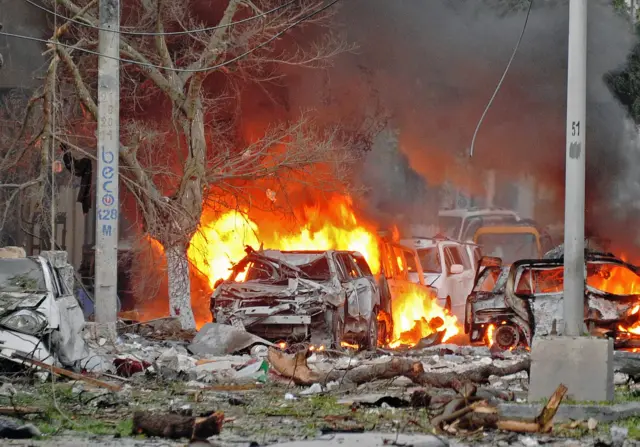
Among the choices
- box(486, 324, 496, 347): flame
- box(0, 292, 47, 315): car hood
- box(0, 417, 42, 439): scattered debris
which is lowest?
box(0, 417, 42, 439): scattered debris

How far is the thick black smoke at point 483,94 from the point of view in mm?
29812

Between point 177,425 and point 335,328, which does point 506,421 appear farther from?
point 335,328

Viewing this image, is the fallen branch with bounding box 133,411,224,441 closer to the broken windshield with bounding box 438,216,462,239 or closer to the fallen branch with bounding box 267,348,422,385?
the fallen branch with bounding box 267,348,422,385

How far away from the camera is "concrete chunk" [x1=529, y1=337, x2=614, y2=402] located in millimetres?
9781

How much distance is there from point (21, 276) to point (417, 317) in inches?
389

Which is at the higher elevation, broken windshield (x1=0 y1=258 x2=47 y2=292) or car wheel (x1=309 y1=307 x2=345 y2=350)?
broken windshield (x1=0 y1=258 x2=47 y2=292)

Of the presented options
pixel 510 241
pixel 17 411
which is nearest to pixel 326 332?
pixel 17 411

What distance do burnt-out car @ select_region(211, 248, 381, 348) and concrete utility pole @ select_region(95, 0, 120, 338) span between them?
1.68 meters

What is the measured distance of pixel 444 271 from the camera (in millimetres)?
20891

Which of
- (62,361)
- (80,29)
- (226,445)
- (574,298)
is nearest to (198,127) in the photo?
(80,29)

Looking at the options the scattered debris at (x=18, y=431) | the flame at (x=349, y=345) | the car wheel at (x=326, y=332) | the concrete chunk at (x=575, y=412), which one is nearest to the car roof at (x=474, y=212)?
the flame at (x=349, y=345)

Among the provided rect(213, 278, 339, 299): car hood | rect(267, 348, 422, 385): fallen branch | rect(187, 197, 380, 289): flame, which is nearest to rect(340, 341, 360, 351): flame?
rect(213, 278, 339, 299): car hood

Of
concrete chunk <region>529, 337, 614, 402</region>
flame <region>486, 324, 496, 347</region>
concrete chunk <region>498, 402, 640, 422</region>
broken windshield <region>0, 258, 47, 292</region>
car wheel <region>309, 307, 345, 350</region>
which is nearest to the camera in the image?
concrete chunk <region>498, 402, 640, 422</region>

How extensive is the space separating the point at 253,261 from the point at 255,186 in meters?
7.32
